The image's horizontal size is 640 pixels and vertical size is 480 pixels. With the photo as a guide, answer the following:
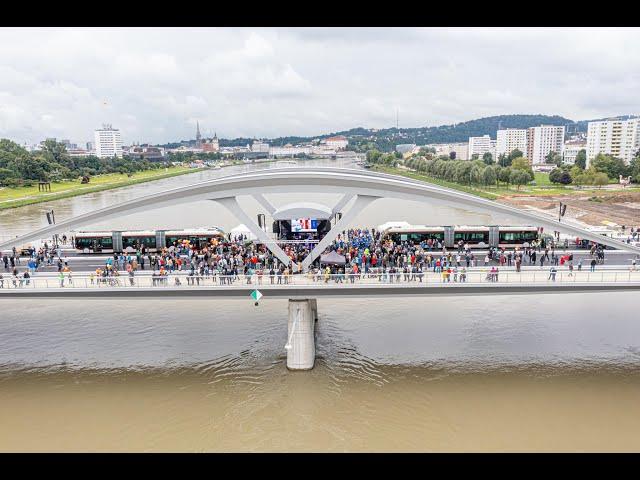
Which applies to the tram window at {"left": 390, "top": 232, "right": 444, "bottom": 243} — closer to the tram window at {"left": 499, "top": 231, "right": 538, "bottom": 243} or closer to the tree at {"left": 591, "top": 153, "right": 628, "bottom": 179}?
the tram window at {"left": 499, "top": 231, "right": 538, "bottom": 243}

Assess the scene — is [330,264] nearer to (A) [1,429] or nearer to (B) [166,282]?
(B) [166,282]

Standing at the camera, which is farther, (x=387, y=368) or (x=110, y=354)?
(x=110, y=354)

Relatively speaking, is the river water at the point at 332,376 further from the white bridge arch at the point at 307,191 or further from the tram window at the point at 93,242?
the white bridge arch at the point at 307,191

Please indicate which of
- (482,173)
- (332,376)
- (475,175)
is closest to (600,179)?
(482,173)

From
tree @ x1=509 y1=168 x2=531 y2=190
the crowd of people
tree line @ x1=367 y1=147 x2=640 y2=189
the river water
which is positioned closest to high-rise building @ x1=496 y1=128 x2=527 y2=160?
tree line @ x1=367 y1=147 x2=640 y2=189

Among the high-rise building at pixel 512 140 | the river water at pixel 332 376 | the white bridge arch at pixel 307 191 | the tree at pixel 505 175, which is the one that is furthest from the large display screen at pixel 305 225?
the high-rise building at pixel 512 140

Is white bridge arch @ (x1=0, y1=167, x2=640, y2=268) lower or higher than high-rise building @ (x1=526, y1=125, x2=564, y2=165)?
lower

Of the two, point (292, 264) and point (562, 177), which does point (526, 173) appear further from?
point (292, 264)

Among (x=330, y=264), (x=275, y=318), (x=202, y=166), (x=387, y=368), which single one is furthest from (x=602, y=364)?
(x=202, y=166)
